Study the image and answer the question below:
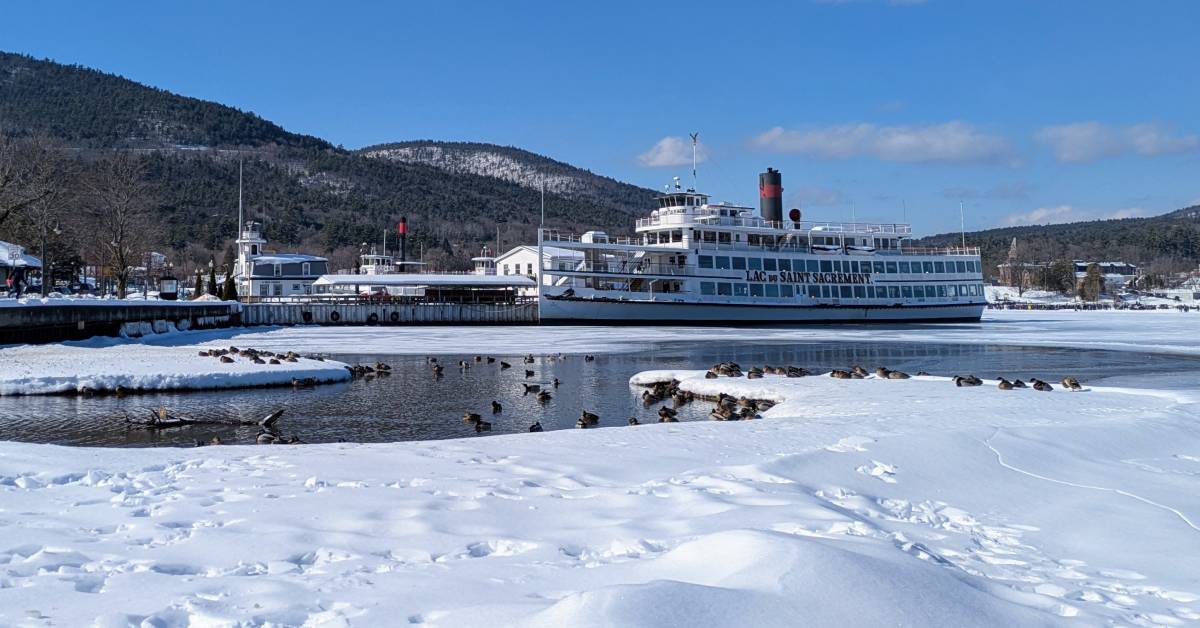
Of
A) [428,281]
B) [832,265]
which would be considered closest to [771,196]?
[832,265]

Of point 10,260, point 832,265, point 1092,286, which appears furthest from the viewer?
point 1092,286

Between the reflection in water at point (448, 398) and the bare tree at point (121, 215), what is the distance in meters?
25.4

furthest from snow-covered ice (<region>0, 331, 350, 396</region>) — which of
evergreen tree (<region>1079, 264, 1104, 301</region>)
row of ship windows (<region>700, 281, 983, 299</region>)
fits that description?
evergreen tree (<region>1079, 264, 1104, 301</region>)

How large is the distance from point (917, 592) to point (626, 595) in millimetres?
1885

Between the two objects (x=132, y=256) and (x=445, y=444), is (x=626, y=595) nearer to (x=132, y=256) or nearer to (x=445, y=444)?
(x=445, y=444)

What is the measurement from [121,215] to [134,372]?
104 ft

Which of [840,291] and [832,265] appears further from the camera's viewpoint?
[840,291]

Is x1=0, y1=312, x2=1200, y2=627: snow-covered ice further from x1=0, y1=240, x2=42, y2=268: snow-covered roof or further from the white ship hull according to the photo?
the white ship hull

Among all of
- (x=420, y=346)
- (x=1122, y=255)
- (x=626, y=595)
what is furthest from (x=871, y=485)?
(x=1122, y=255)

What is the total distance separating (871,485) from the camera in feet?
30.7

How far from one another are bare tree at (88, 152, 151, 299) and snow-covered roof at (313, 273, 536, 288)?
512 inches

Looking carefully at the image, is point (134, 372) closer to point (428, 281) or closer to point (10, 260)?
point (10, 260)

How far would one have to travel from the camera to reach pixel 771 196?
218 ft

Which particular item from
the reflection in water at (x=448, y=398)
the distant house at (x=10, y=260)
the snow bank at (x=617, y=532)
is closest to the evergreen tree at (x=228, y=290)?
A: the distant house at (x=10, y=260)
